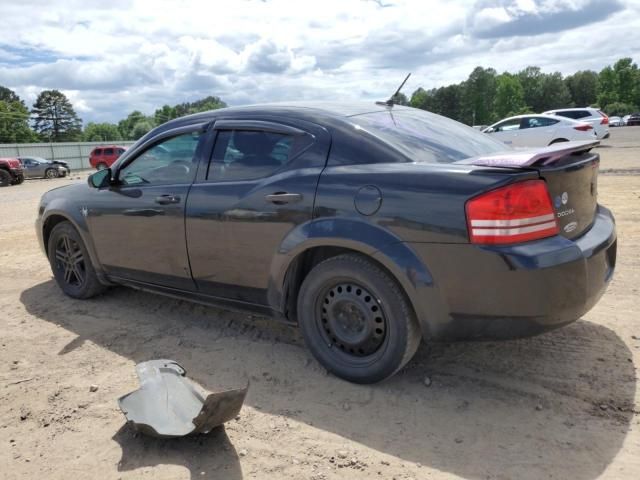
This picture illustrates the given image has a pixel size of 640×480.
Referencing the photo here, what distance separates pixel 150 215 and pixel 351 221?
1.77 meters

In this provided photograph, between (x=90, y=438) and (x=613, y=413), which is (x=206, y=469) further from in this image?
(x=613, y=413)

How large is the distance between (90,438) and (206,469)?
0.72m

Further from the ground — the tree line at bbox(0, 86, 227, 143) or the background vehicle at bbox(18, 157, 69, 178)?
the tree line at bbox(0, 86, 227, 143)

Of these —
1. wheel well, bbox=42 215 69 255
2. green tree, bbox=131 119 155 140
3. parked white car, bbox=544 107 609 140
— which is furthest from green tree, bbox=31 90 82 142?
wheel well, bbox=42 215 69 255

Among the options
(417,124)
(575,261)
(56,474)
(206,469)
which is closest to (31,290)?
(56,474)

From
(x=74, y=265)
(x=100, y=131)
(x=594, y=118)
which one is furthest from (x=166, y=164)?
(x=100, y=131)

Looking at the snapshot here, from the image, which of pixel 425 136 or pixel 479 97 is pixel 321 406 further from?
pixel 479 97

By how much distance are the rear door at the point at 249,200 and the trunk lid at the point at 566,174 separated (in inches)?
38.4

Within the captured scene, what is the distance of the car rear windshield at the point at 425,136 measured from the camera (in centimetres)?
322

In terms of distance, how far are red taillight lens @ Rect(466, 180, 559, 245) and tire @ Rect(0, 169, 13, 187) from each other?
1052 inches

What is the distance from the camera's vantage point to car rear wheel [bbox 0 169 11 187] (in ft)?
81.2

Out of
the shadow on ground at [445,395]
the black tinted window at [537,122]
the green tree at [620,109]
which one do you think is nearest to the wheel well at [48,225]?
the shadow on ground at [445,395]

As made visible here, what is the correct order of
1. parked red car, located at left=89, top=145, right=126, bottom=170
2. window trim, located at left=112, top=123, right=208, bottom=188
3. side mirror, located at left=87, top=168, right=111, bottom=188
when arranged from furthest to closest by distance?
parked red car, located at left=89, top=145, right=126, bottom=170 → side mirror, located at left=87, top=168, right=111, bottom=188 → window trim, located at left=112, top=123, right=208, bottom=188

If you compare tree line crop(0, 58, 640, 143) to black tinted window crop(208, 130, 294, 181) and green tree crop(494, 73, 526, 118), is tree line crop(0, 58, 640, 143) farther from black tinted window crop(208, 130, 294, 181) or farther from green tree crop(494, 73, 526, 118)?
black tinted window crop(208, 130, 294, 181)
